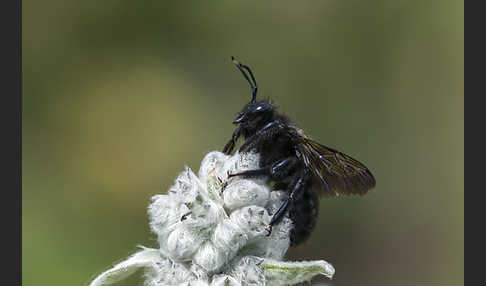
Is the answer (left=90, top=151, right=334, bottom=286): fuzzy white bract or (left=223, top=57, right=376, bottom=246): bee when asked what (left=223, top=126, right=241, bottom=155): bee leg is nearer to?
(left=223, top=57, right=376, bottom=246): bee

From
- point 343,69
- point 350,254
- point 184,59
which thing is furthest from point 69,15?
point 350,254

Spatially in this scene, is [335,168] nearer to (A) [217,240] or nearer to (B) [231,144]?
(B) [231,144]

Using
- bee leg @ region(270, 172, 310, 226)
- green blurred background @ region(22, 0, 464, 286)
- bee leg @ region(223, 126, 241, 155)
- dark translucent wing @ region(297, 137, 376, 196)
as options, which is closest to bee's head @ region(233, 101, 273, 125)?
bee leg @ region(223, 126, 241, 155)

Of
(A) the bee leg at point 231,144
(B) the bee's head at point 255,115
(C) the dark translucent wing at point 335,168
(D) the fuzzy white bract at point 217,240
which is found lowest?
(D) the fuzzy white bract at point 217,240

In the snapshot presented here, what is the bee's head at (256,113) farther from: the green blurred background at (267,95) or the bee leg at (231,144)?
the green blurred background at (267,95)

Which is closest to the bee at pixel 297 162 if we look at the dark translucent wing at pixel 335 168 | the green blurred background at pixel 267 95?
the dark translucent wing at pixel 335 168
